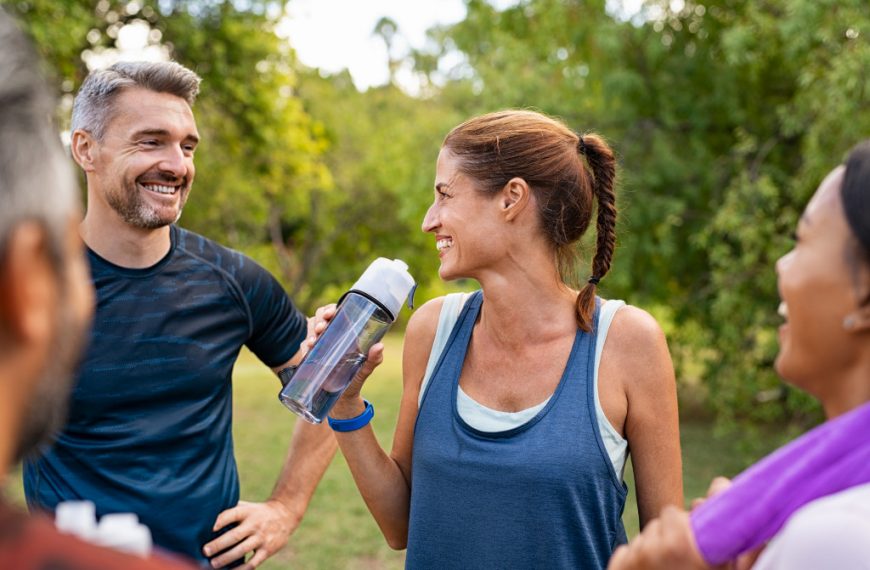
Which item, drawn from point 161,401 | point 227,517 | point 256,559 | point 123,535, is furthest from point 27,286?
point 256,559

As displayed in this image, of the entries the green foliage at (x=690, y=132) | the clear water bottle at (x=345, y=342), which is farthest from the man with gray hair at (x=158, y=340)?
the green foliage at (x=690, y=132)

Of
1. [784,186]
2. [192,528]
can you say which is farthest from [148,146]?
[784,186]

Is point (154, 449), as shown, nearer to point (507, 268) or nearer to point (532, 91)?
point (507, 268)

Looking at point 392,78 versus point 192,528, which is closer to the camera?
point 192,528

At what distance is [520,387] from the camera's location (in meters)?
2.43

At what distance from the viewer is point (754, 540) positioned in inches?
52.8

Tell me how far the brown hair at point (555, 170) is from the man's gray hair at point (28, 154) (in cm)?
170

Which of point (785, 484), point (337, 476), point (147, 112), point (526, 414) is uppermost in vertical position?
point (147, 112)

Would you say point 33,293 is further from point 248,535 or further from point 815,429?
point 248,535

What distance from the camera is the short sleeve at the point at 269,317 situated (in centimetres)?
298

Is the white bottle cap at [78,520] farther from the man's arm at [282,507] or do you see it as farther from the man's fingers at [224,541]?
the man's fingers at [224,541]

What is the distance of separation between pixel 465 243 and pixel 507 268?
14 centimetres

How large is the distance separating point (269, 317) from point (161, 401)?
0.48m

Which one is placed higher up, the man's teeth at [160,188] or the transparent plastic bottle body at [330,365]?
the man's teeth at [160,188]
